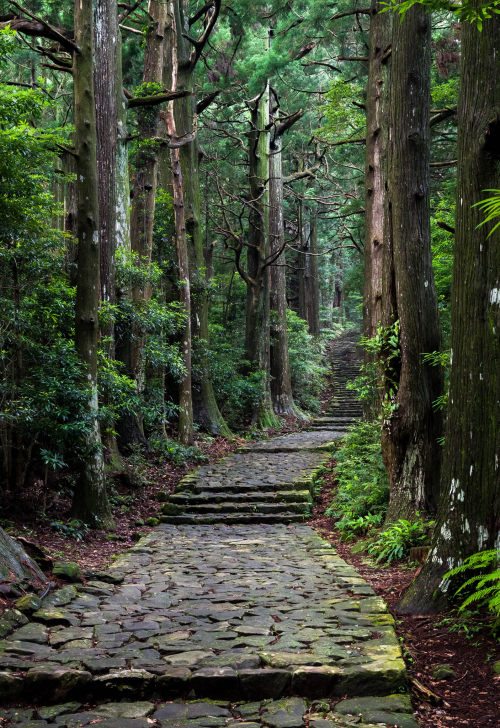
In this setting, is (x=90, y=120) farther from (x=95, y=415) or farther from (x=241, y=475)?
(x=241, y=475)

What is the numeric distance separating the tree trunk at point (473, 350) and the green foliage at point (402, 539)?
5.96 ft

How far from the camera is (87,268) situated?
7.80 metres

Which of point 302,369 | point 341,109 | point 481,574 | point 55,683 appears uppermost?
point 341,109

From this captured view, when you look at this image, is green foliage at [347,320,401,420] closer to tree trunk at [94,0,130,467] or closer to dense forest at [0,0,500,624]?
dense forest at [0,0,500,624]

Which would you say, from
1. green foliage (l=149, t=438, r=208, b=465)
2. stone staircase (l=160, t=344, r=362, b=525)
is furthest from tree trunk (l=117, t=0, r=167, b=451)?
stone staircase (l=160, t=344, r=362, b=525)

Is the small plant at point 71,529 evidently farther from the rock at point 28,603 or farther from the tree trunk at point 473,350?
the tree trunk at point 473,350

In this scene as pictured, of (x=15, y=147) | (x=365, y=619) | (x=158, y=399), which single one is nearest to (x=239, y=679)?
(x=365, y=619)

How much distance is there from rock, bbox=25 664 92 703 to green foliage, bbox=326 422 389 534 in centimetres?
510

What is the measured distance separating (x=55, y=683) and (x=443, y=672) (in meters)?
2.38

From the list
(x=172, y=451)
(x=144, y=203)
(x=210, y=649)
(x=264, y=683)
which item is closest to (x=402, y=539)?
(x=210, y=649)

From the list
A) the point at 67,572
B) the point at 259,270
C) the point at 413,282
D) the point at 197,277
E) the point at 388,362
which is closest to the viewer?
the point at 67,572

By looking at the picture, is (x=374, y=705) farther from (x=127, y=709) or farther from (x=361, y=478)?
(x=361, y=478)

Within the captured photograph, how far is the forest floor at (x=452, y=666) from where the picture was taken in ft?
10.8

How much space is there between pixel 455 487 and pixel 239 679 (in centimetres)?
215
